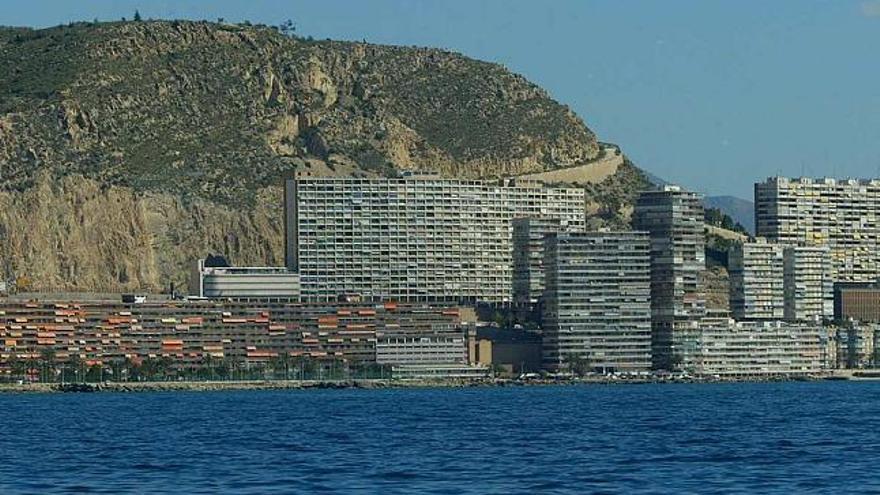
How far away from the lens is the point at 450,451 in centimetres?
11619

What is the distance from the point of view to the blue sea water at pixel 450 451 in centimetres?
9694

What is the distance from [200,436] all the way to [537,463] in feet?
102

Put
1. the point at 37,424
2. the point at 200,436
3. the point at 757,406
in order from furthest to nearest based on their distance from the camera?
the point at 757,406 < the point at 37,424 < the point at 200,436

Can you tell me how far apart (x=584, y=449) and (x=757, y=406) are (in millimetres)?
64388

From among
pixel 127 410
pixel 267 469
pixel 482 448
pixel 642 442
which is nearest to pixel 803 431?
pixel 642 442

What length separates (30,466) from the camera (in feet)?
352

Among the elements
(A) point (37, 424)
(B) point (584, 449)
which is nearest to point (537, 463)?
(B) point (584, 449)

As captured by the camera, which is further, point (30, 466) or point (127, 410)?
point (127, 410)

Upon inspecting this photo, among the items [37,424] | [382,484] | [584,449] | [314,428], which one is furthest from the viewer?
[37,424]

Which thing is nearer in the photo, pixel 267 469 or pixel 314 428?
pixel 267 469

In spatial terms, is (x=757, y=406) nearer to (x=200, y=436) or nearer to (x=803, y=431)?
(x=803, y=431)

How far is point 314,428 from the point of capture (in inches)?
5645

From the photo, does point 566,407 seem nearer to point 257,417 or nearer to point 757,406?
point 757,406

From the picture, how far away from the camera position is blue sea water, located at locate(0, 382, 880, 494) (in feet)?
318
